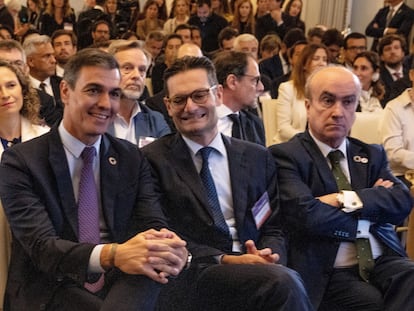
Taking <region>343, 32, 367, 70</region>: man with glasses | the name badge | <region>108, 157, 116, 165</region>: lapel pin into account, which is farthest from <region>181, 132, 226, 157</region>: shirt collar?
<region>343, 32, 367, 70</region>: man with glasses

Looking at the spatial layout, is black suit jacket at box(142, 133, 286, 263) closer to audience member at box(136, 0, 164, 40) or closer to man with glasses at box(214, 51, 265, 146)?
man with glasses at box(214, 51, 265, 146)

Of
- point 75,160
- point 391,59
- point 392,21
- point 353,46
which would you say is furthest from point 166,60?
point 75,160

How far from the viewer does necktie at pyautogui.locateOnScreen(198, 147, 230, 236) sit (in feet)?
7.82

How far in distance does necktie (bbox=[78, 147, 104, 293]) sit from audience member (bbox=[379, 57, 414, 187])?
2.39 meters

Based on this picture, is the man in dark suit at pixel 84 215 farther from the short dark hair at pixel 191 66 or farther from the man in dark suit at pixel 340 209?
the man in dark suit at pixel 340 209

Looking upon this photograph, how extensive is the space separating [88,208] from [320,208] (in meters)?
0.87

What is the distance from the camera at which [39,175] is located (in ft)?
6.79

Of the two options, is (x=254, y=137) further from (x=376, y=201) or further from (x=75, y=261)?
(x=75, y=261)

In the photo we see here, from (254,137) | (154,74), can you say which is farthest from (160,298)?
(154,74)

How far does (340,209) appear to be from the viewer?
244cm

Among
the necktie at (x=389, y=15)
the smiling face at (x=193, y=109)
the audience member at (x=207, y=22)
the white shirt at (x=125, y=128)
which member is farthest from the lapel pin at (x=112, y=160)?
the necktie at (x=389, y=15)

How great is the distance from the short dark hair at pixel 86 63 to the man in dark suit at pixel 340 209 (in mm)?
803

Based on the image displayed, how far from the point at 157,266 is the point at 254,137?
1866 mm

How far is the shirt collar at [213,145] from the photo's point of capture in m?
2.46
